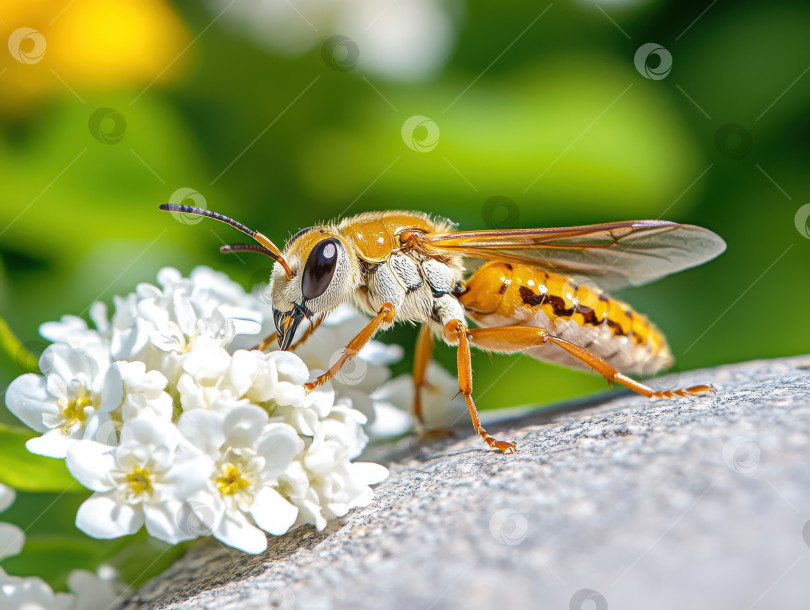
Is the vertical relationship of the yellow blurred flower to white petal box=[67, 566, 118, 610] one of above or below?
above

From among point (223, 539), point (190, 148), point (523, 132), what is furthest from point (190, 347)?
point (523, 132)

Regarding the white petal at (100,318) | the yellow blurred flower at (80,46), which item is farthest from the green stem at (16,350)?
the yellow blurred flower at (80,46)

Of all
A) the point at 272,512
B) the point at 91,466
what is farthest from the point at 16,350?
the point at 272,512

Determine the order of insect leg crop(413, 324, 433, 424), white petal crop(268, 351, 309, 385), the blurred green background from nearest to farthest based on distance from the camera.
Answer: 1. white petal crop(268, 351, 309, 385)
2. insect leg crop(413, 324, 433, 424)
3. the blurred green background

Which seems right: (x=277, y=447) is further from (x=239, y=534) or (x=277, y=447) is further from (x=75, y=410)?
(x=75, y=410)

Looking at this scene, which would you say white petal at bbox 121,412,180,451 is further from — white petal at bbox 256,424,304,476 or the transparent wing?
the transparent wing

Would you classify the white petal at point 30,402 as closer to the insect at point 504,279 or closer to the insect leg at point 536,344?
the insect at point 504,279

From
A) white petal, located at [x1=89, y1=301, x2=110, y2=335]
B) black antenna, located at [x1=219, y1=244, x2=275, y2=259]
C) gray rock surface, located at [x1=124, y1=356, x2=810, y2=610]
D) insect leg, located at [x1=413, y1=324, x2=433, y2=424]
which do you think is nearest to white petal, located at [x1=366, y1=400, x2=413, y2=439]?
insect leg, located at [x1=413, y1=324, x2=433, y2=424]
